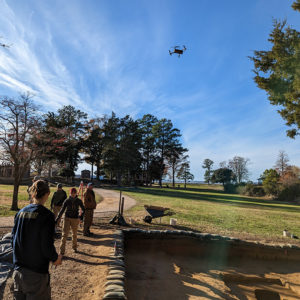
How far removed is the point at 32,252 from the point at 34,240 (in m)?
0.14

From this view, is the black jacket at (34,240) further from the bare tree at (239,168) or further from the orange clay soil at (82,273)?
the bare tree at (239,168)

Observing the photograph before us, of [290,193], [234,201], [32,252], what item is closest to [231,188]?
[290,193]

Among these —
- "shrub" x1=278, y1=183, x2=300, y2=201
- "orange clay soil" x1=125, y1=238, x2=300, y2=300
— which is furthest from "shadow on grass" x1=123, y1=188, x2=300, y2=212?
"orange clay soil" x1=125, y1=238, x2=300, y2=300

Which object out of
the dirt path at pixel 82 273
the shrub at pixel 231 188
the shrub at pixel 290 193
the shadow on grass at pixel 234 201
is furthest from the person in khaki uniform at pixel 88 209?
the shrub at pixel 231 188

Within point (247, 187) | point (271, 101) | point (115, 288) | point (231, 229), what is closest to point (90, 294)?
point (115, 288)

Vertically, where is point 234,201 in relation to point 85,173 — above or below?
below

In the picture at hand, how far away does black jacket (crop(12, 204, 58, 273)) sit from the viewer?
2.53 metres

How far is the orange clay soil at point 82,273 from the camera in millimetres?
4176

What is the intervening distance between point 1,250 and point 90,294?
2978 mm

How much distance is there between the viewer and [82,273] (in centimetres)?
506

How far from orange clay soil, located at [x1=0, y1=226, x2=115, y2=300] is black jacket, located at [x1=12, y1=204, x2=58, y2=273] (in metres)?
2.02

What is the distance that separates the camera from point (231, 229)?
444 inches

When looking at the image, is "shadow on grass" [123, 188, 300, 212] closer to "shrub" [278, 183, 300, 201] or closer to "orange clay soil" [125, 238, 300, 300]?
"shrub" [278, 183, 300, 201]

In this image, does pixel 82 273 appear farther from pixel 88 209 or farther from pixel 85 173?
pixel 85 173
